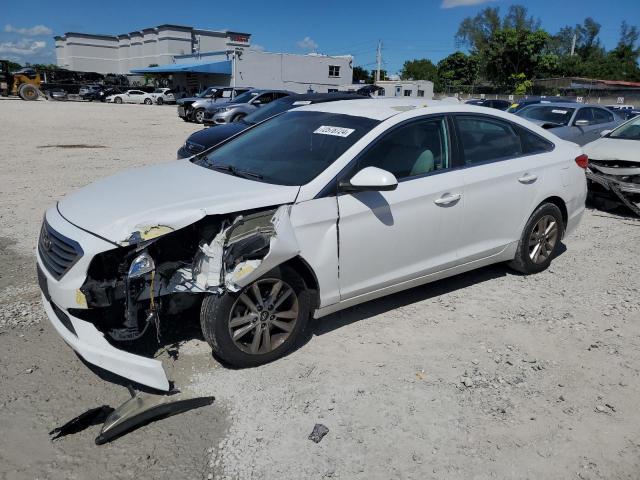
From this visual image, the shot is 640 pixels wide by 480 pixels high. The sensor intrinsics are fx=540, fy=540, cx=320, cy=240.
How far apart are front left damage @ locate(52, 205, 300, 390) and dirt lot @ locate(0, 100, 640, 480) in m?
0.41

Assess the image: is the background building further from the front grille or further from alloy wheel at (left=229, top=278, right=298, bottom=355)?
alloy wheel at (left=229, top=278, right=298, bottom=355)

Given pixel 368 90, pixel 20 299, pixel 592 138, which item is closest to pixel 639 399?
pixel 20 299

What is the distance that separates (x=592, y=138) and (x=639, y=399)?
31.8ft

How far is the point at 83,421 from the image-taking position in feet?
9.82

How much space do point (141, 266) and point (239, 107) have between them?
17.5 m

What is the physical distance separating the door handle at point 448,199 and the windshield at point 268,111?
659 centimetres

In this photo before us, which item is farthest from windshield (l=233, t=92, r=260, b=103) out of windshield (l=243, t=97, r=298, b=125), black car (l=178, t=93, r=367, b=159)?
windshield (l=243, t=97, r=298, b=125)

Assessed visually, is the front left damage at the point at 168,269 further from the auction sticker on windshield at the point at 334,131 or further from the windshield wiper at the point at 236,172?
the auction sticker on windshield at the point at 334,131

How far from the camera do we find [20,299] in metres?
4.56

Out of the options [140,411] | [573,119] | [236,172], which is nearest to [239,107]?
[573,119]

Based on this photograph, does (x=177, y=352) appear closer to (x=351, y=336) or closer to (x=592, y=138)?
(x=351, y=336)

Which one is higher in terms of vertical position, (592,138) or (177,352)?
(592,138)

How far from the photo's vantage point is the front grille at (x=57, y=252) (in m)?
3.14

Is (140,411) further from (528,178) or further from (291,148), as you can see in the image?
(528,178)
